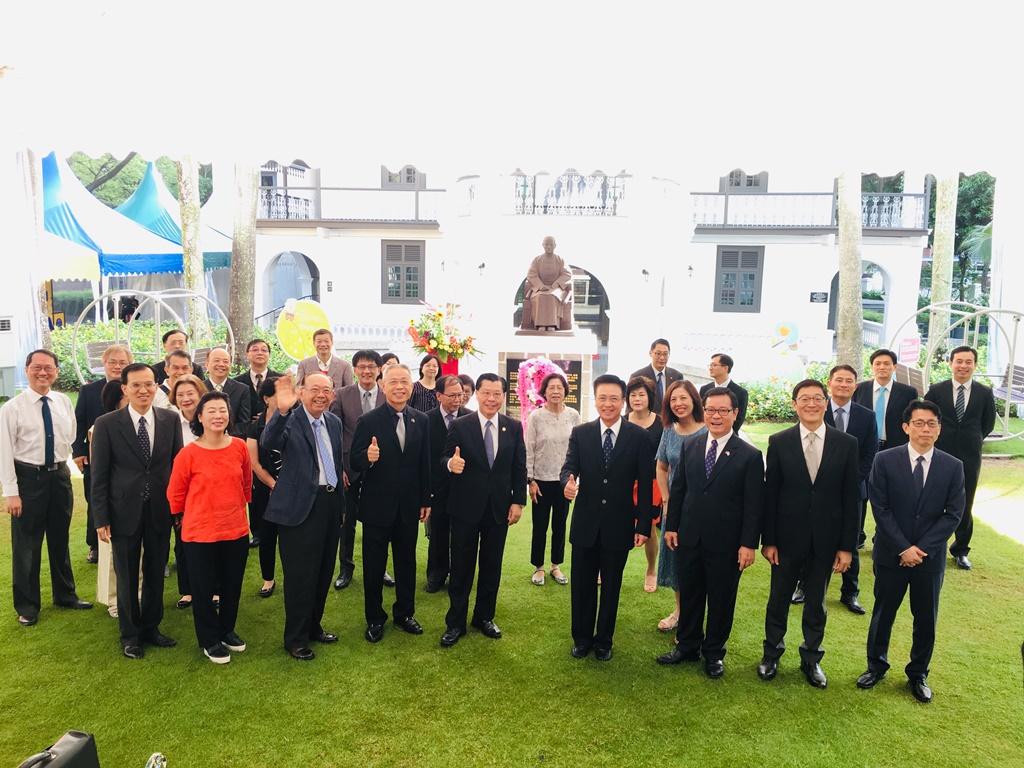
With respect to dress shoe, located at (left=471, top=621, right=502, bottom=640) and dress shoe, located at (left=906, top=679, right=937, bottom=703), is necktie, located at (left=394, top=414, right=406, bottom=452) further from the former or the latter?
dress shoe, located at (left=906, top=679, right=937, bottom=703)

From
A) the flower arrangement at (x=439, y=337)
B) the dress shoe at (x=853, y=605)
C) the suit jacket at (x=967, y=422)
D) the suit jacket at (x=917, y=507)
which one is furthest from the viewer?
the flower arrangement at (x=439, y=337)

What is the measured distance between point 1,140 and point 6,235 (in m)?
4.39

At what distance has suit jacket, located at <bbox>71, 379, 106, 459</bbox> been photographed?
253 inches

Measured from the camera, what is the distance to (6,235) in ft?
38.0

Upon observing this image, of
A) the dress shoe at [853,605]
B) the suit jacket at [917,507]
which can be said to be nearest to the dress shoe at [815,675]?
the suit jacket at [917,507]

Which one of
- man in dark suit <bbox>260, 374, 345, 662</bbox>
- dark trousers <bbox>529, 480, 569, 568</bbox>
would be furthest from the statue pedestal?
man in dark suit <bbox>260, 374, 345, 662</bbox>

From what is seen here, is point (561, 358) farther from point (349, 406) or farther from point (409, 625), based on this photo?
point (409, 625)

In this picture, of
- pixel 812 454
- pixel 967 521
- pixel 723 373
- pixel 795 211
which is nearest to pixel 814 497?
pixel 812 454

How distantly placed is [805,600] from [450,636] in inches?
89.4

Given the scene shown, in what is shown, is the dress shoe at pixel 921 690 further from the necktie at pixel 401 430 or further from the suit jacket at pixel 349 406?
the suit jacket at pixel 349 406

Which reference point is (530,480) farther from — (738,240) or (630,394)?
(738,240)

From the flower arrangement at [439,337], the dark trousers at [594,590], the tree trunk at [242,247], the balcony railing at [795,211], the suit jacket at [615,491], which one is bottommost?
the dark trousers at [594,590]

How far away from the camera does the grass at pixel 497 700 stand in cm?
418

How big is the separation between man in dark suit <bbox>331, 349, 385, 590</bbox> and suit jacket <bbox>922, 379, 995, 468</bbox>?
476 centimetres
